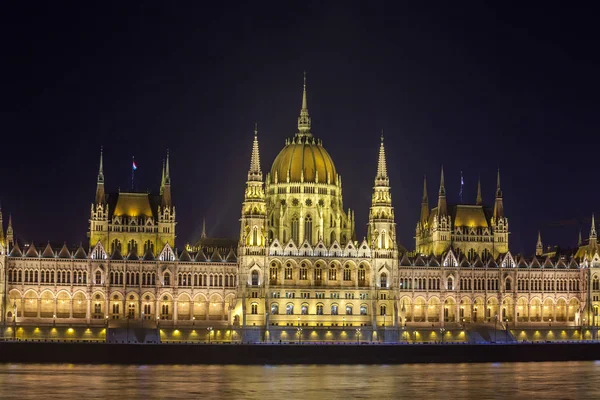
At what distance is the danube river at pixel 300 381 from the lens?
12762 cm

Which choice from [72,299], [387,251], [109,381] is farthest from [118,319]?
[109,381]

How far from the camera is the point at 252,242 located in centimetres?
19112

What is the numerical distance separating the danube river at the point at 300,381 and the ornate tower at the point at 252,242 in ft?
91.0

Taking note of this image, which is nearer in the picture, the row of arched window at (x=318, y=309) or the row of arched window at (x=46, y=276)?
the row of arched window at (x=46, y=276)

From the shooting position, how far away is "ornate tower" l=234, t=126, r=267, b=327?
189 metres

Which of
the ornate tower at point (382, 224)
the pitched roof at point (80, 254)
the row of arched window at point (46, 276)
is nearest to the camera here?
the row of arched window at point (46, 276)

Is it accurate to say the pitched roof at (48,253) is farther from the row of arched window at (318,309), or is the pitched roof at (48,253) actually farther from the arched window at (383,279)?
the arched window at (383,279)

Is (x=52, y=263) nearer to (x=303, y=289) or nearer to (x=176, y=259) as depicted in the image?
(x=176, y=259)

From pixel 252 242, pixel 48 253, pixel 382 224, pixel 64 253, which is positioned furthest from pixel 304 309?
pixel 48 253

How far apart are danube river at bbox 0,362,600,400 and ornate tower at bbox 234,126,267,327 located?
91.0 feet

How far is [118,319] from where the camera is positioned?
18988cm

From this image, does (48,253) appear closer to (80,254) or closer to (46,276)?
(46,276)

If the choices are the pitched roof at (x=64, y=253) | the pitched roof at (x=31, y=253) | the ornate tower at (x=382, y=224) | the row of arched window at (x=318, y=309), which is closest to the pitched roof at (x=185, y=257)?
the row of arched window at (x=318, y=309)

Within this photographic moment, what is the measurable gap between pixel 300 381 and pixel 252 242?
52.4m
